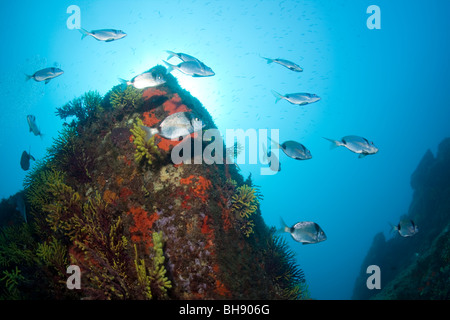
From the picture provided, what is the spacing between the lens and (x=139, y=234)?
3850mm

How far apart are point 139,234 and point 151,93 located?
13.7ft

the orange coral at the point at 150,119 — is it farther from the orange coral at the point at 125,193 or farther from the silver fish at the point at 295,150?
the silver fish at the point at 295,150

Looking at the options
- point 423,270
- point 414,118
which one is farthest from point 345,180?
point 423,270

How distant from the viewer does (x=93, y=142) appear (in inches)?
226

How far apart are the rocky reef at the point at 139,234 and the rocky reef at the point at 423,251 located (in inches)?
326

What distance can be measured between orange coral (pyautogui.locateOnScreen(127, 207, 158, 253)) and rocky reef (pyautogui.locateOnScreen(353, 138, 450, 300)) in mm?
11731

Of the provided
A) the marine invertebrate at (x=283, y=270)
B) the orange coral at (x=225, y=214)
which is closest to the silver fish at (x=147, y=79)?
the orange coral at (x=225, y=214)

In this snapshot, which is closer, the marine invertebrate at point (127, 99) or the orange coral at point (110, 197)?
the orange coral at point (110, 197)

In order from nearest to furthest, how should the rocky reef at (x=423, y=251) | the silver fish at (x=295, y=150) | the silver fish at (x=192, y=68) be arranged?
the silver fish at (x=295, y=150) → the silver fish at (x=192, y=68) → the rocky reef at (x=423, y=251)

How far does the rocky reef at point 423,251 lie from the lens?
930 centimetres

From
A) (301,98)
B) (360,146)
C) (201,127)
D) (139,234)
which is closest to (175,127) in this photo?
(201,127)

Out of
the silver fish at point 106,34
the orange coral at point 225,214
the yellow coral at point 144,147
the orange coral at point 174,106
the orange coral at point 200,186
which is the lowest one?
the orange coral at point 225,214
